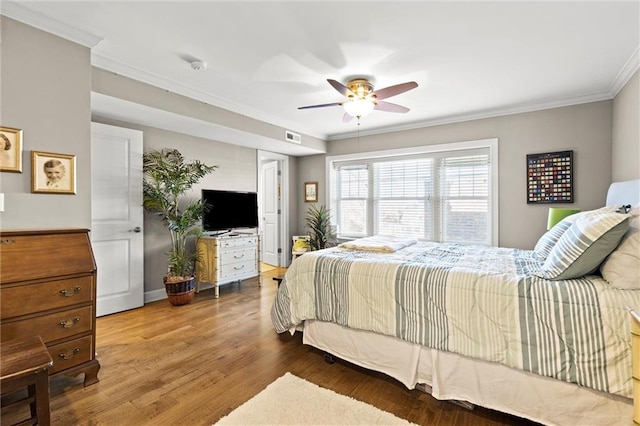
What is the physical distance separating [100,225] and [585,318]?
4.13 meters

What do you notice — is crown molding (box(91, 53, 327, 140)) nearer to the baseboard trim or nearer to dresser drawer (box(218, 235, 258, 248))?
dresser drawer (box(218, 235, 258, 248))

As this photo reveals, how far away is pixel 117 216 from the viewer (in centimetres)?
340

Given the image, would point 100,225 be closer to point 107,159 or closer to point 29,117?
point 107,159

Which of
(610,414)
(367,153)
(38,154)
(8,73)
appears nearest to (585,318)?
(610,414)

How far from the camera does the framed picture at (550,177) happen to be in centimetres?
357

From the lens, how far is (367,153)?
5.18 m

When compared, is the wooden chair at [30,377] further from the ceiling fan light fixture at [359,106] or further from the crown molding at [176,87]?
the ceiling fan light fixture at [359,106]

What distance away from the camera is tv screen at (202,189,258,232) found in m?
4.19

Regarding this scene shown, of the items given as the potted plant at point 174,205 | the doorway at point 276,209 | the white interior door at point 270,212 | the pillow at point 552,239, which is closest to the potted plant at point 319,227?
the doorway at point 276,209

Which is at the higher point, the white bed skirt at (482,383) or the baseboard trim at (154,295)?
the white bed skirt at (482,383)

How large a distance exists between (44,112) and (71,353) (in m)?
1.66

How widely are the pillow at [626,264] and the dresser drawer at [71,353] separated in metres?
3.16

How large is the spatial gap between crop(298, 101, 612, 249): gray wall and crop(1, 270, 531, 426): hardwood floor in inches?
113

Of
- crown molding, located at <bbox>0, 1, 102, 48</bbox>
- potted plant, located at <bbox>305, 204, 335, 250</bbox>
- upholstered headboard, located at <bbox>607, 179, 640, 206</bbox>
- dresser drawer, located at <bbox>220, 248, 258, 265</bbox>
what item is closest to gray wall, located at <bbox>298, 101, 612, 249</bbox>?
upholstered headboard, located at <bbox>607, 179, 640, 206</bbox>
